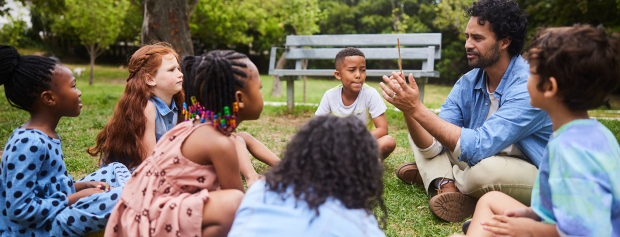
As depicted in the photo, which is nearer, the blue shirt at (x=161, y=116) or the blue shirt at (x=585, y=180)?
the blue shirt at (x=585, y=180)

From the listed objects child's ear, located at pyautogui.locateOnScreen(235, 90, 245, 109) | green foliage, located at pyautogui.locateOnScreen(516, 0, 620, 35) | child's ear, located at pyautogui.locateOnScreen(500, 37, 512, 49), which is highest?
green foliage, located at pyautogui.locateOnScreen(516, 0, 620, 35)

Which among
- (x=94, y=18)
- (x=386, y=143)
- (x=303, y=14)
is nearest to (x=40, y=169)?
(x=386, y=143)

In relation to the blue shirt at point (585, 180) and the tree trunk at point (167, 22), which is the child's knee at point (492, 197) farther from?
the tree trunk at point (167, 22)

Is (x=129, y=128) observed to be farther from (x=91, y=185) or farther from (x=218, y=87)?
(x=218, y=87)

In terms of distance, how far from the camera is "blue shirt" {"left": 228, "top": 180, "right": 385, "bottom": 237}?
129 cm

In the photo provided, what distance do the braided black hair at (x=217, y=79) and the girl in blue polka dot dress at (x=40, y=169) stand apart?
627mm

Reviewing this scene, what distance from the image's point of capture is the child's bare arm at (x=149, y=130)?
2639 millimetres

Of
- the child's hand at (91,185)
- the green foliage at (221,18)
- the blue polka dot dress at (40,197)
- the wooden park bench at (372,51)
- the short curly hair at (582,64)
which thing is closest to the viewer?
the short curly hair at (582,64)

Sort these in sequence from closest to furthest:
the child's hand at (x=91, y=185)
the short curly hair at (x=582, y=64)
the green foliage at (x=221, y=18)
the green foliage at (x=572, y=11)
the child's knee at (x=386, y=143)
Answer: the short curly hair at (x=582, y=64), the child's hand at (x=91, y=185), the child's knee at (x=386, y=143), the green foliage at (x=572, y=11), the green foliage at (x=221, y=18)

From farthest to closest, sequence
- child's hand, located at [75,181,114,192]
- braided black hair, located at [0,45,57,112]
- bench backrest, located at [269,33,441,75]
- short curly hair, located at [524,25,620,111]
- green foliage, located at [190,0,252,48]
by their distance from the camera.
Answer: green foliage, located at [190,0,252,48]
bench backrest, located at [269,33,441,75]
child's hand, located at [75,181,114,192]
braided black hair, located at [0,45,57,112]
short curly hair, located at [524,25,620,111]

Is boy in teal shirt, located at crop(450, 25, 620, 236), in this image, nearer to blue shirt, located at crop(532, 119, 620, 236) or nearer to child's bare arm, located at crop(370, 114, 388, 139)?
blue shirt, located at crop(532, 119, 620, 236)

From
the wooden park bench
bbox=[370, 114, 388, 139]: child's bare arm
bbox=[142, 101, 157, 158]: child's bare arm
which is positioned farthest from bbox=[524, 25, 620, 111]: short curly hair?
the wooden park bench

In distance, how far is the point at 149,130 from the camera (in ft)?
8.77

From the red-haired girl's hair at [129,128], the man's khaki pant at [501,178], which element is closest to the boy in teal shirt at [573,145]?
the man's khaki pant at [501,178]
